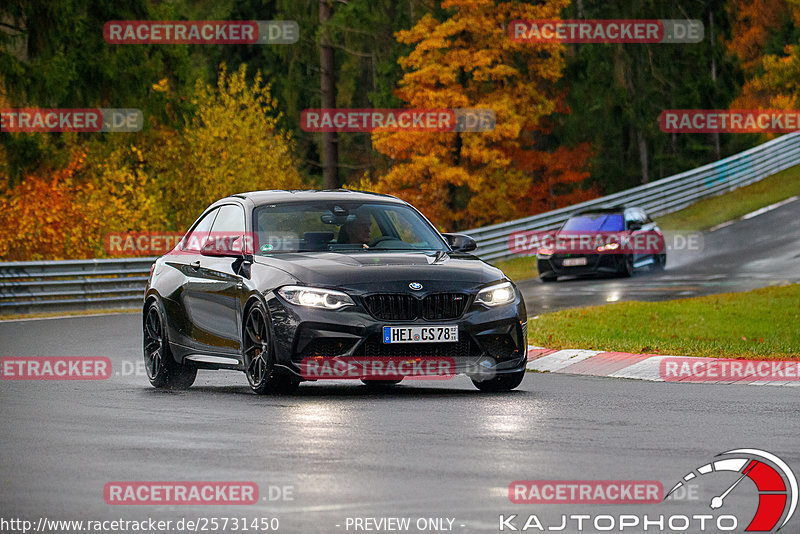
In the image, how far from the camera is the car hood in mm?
12500

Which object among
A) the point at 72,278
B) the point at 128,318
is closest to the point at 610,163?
the point at 72,278

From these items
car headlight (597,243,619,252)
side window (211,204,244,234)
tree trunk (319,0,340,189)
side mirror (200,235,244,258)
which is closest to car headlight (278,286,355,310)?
side mirror (200,235,244,258)

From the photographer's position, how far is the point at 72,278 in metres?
32.4

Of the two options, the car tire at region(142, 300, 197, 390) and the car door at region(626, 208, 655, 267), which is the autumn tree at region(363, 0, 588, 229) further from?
the car tire at region(142, 300, 197, 390)

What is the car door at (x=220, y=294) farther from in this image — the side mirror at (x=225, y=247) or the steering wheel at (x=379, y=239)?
the steering wheel at (x=379, y=239)

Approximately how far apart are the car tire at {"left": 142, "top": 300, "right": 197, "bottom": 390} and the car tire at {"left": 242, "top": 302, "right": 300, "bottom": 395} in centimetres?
146

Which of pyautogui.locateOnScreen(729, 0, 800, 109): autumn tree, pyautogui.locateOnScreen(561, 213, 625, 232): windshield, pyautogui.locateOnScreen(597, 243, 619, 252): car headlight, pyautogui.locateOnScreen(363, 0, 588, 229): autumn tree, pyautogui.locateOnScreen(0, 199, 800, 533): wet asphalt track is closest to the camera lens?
pyautogui.locateOnScreen(0, 199, 800, 533): wet asphalt track

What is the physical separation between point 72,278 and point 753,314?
1653 cm

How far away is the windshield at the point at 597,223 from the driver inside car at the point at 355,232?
2077 centimetres

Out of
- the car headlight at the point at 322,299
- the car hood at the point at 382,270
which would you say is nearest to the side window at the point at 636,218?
the car hood at the point at 382,270

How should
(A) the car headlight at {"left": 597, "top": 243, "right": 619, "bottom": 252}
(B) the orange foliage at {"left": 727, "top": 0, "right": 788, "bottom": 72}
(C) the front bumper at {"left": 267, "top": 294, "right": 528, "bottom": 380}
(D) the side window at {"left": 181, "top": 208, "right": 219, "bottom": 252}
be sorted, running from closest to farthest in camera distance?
1. (C) the front bumper at {"left": 267, "top": 294, "right": 528, "bottom": 380}
2. (D) the side window at {"left": 181, "top": 208, "right": 219, "bottom": 252}
3. (A) the car headlight at {"left": 597, "top": 243, "right": 619, "bottom": 252}
4. (B) the orange foliage at {"left": 727, "top": 0, "right": 788, "bottom": 72}

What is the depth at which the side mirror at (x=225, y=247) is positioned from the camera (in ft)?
44.5

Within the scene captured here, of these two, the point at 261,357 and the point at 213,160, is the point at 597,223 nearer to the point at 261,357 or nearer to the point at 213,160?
the point at 213,160

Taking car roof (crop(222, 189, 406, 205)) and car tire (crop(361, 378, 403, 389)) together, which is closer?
car roof (crop(222, 189, 406, 205))
